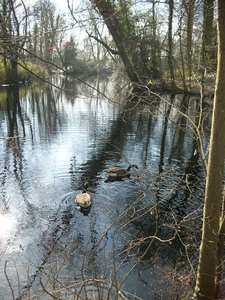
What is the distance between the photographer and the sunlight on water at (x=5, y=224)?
22.4 feet

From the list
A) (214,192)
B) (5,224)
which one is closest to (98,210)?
(5,224)

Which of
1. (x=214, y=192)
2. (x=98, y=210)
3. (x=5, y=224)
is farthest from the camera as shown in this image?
(x=98, y=210)

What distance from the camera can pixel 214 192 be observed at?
378 centimetres

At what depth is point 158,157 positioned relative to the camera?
12.0m

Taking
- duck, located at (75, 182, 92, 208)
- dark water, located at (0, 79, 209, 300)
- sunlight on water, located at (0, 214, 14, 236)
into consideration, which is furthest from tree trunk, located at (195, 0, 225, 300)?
sunlight on water, located at (0, 214, 14, 236)

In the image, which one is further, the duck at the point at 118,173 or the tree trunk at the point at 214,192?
the duck at the point at 118,173

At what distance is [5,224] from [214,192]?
5.27m

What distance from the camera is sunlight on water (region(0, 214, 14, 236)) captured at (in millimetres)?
6836

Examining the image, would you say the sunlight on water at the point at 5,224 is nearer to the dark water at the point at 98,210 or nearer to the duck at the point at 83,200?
the dark water at the point at 98,210

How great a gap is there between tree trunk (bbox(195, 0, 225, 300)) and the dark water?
0.27 metres

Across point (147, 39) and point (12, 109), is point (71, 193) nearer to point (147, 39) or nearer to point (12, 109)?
point (12, 109)

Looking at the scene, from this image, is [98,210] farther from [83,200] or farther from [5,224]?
[5,224]

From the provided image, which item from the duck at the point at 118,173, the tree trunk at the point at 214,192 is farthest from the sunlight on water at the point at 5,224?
the tree trunk at the point at 214,192

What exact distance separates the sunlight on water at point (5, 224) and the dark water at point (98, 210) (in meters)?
0.02
